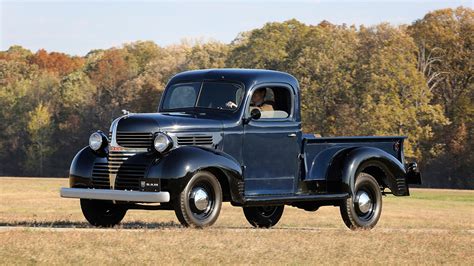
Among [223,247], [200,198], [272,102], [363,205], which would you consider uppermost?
[272,102]

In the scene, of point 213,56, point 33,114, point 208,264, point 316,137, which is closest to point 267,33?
point 213,56

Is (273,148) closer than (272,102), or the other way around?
(273,148)

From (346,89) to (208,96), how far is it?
64348 mm

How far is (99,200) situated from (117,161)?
148 centimetres

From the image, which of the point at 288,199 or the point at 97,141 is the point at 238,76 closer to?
the point at 288,199

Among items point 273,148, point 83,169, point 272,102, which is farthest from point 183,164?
point 272,102

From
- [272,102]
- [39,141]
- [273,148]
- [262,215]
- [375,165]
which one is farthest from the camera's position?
[39,141]

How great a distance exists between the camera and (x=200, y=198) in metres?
15.1

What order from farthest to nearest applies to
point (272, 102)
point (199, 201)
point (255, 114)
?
point (272, 102), point (255, 114), point (199, 201)

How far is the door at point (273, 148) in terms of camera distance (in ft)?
52.8

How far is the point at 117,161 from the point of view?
1542cm

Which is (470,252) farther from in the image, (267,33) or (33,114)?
(33,114)

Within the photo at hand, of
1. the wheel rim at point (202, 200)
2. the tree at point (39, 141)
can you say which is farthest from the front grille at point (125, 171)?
the tree at point (39, 141)

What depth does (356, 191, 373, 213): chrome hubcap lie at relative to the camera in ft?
57.9
